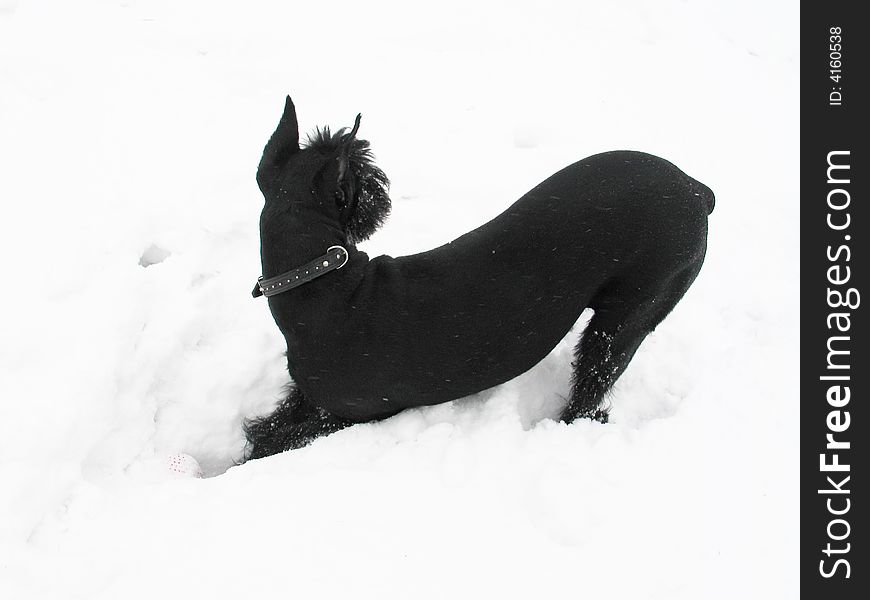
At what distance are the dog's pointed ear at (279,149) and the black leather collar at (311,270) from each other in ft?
1.00

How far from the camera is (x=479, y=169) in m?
3.81

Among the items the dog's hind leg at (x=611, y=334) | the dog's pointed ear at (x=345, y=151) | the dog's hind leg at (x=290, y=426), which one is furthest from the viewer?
the dog's hind leg at (x=290, y=426)

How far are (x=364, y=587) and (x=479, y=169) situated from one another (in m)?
2.42

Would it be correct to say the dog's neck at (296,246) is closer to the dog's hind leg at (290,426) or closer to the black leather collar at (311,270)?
the black leather collar at (311,270)

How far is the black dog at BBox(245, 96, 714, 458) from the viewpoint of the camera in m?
2.14

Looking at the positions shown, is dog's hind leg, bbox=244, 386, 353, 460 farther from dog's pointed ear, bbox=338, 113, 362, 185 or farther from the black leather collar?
dog's pointed ear, bbox=338, 113, 362, 185
